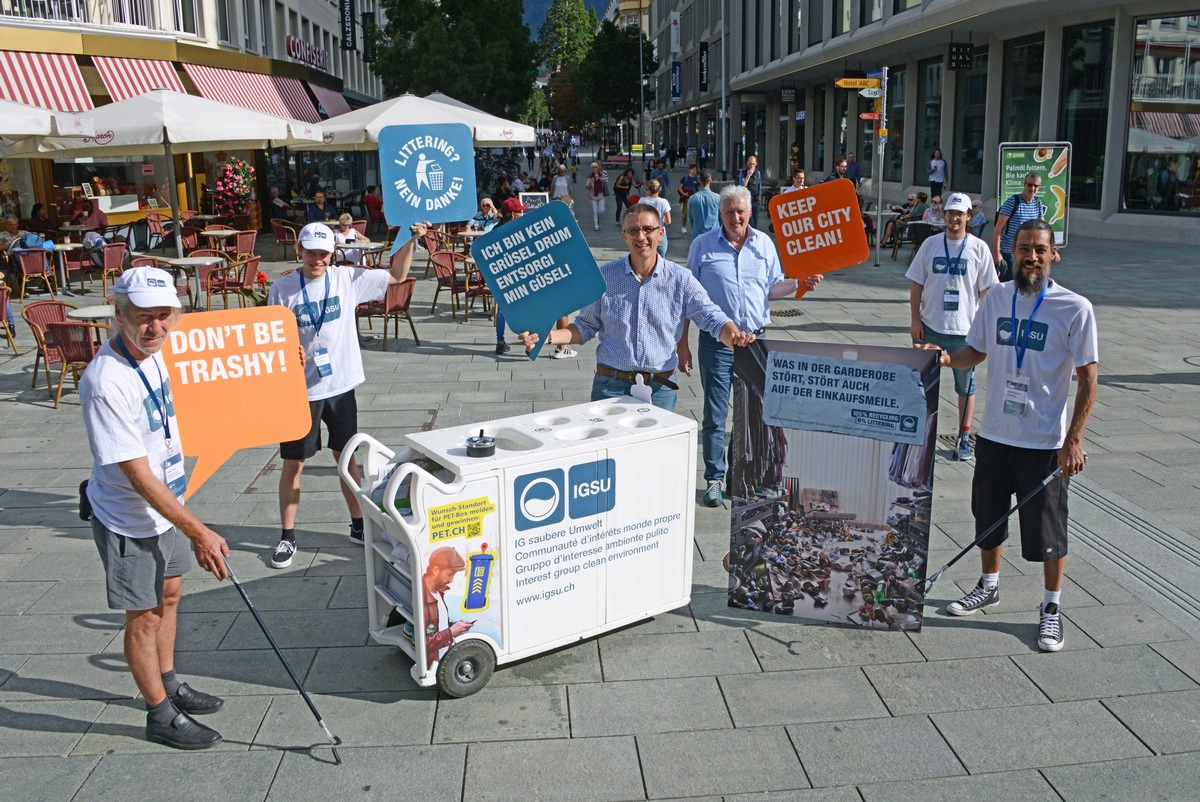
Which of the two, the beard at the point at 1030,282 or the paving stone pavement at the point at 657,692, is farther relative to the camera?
the beard at the point at 1030,282

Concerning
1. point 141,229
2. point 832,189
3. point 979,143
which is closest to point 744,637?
point 832,189

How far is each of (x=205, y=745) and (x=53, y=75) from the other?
797 inches

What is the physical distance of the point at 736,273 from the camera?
6.39 meters

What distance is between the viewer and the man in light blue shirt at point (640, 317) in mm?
5508

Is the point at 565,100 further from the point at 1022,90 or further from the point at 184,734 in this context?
the point at 184,734

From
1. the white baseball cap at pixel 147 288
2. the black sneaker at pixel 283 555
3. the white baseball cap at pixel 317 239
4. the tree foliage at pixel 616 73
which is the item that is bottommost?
the black sneaker at pixel 283 555

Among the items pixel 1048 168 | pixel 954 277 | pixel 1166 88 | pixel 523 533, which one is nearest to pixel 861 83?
pixel 1048 168

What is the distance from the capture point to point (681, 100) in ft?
237

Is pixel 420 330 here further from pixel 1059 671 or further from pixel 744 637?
pixel 1059 671

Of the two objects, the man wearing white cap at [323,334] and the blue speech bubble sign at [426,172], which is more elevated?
the blue speech bubble sign at [426,172]

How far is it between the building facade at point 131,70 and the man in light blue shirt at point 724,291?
17.1 metres

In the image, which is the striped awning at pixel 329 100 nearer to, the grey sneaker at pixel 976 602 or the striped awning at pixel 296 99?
the striped awning at pixel 296 99

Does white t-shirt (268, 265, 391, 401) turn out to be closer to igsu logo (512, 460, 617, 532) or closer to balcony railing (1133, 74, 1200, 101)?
igsu logo (512, 460, 617, 532)

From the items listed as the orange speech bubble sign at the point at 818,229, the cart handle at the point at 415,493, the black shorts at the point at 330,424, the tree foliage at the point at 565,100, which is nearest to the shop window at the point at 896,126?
the orange speech bubble sign at the point at 818,229
